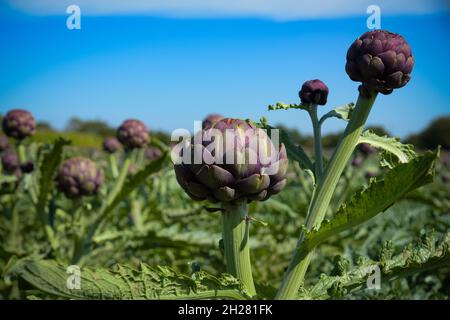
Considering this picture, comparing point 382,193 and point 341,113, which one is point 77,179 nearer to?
point 341,113

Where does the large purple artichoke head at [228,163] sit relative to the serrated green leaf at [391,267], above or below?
above

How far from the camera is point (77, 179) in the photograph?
1891 mm

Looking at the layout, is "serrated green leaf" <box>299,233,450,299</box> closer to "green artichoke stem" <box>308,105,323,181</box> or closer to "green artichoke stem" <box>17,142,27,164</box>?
"green artichoke stem" <box>308,105,323,181</box>

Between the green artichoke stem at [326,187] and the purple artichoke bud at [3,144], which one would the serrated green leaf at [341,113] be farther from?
the purple artichoke bud at [3,144]

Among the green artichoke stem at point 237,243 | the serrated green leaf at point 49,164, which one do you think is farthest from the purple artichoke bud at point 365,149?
the green artichoke stem at point 237,243

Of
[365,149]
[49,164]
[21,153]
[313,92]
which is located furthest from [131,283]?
[365,149]

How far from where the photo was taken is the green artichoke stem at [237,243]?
2.68ft

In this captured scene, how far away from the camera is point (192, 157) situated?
776mm


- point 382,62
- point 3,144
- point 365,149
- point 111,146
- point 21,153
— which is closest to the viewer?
point 382,62

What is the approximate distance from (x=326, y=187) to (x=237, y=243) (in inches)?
6.7

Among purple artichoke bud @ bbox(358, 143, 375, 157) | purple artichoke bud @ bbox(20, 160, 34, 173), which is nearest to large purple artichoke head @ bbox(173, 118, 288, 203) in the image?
purple artichoke bud @ bbox(20, 160, 34, 173)

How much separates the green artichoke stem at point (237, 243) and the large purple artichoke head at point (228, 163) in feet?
0.10
